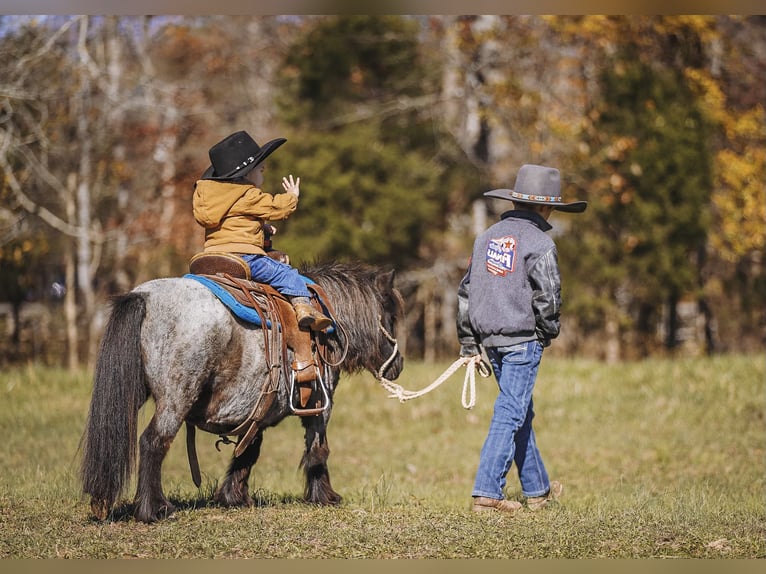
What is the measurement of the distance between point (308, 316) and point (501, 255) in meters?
1.34

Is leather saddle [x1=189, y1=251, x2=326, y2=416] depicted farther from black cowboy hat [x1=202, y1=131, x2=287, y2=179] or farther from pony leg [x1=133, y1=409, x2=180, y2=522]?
pony leg [x1=133, y1=409, x2=180, y2=522]

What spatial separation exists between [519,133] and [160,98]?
759 centimetres

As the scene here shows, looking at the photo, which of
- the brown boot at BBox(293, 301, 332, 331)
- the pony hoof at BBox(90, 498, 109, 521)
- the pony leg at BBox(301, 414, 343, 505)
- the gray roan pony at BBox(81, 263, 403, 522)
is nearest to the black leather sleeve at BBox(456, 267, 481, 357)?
the brown boot at BBox(293, 301, 332, 331)

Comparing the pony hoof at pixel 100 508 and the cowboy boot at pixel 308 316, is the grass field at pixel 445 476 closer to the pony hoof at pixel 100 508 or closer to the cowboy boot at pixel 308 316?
the pony hoof at pixel 100 508

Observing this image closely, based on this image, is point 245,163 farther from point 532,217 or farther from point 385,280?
point 532,217

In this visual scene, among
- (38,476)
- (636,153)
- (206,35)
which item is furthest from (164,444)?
(206,35)

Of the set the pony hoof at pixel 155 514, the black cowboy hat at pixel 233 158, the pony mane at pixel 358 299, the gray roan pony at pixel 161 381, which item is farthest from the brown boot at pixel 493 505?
the black cowboy hat at pixel 233 158

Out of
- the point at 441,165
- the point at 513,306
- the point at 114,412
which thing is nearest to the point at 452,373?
the point at 513,306

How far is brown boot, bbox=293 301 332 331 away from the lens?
6508 mm

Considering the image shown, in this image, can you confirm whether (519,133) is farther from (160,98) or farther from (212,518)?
(212,518)

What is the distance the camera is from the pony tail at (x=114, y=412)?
595cm

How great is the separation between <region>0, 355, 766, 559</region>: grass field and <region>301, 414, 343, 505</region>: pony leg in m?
0.20

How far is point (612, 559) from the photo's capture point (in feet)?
18.5

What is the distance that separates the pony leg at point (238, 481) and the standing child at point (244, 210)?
42.0 inches
